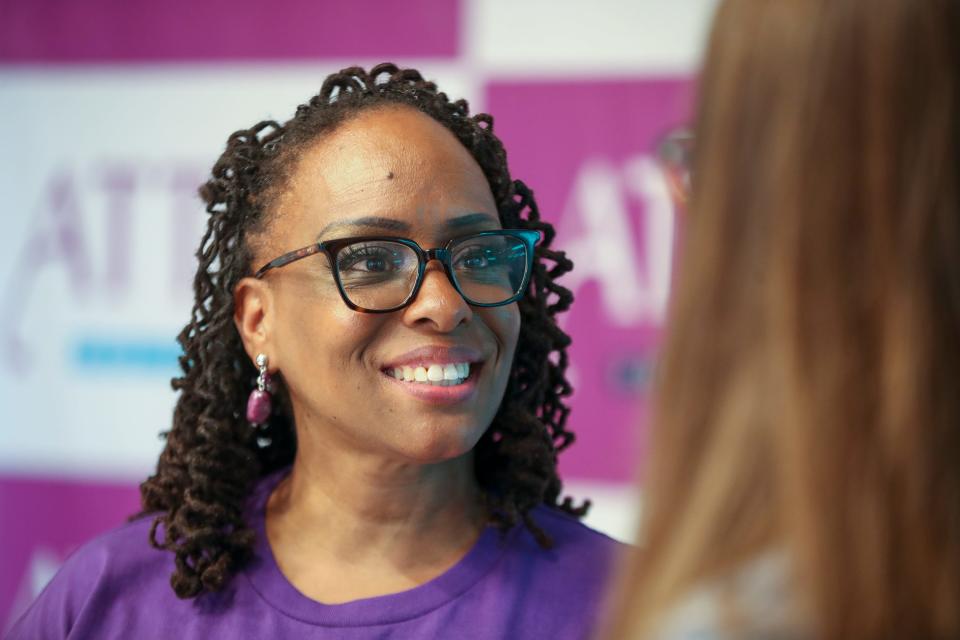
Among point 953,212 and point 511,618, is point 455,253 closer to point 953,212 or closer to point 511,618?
point 511,618

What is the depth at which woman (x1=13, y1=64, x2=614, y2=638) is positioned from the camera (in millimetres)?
1549

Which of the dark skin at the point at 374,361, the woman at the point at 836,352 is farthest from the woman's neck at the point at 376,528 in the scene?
the woman at the point at 836,352

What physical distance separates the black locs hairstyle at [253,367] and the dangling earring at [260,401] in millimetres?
57

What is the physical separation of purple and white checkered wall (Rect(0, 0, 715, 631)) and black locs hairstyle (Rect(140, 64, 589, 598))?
43.8 inches

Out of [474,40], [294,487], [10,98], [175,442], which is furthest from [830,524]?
[10,98]

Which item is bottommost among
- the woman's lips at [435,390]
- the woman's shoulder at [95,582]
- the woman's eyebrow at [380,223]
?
the woman's shoulder at [95,582]

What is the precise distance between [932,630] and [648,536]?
0.68ft

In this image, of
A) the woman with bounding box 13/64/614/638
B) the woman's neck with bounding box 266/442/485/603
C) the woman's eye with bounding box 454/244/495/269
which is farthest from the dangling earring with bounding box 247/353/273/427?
the woman's eye with bounding box 454/244/495/269

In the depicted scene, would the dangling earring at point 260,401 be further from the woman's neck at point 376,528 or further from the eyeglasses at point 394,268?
the eyeglasses at point 394,268

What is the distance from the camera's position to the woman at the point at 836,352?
763 mm

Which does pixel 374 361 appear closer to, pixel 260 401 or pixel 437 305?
pixel 437 305

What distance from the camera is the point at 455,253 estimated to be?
5.13ft

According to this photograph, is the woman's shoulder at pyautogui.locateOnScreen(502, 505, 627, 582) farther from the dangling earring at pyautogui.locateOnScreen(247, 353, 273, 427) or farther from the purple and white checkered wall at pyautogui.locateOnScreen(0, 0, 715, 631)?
the purple and white checkered wall at pyautogui.locateOnScreen(0, 0, 715, 631)

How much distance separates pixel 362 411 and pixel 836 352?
89 centimetres
